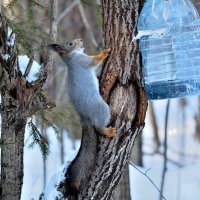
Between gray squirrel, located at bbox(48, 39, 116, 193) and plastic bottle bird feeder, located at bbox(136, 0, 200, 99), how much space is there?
1.17 ft

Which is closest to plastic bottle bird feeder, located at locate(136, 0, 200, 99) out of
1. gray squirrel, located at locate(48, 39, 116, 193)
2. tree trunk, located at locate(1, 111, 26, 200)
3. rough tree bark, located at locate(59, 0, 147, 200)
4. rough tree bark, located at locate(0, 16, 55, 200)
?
rough tree bark, located at locate(59, 0, 147, 200)

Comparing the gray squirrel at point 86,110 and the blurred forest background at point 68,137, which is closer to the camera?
the gray squirrel at point 86,110

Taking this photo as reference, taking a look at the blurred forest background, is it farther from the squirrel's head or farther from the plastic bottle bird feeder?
the plastic bottle bird feeder

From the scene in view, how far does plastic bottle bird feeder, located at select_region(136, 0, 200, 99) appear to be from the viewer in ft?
12.8

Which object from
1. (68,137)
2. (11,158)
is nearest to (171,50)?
(11,158)

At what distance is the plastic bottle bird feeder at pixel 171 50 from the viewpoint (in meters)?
3.90

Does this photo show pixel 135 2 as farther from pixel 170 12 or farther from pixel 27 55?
pixel 27 55

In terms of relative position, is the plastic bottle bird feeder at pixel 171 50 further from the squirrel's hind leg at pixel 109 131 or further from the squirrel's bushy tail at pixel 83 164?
the squirrel's bushy tail at pixel 83 164

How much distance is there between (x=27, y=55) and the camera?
14.5 ft

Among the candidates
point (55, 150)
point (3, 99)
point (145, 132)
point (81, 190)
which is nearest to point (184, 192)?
point (55, 150)

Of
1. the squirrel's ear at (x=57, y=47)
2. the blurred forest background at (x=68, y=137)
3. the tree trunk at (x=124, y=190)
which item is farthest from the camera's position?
the tree trunk at (x=124, y=190)

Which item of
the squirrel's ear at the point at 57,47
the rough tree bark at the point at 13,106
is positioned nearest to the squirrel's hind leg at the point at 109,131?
the rough tree bark at the point at 13,106

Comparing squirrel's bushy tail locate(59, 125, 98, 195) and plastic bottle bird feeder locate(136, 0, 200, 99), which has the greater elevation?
plastic bottle bird feeder locate(136, 0, 200, 99)

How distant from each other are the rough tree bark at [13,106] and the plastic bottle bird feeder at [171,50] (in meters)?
→ 0.75
